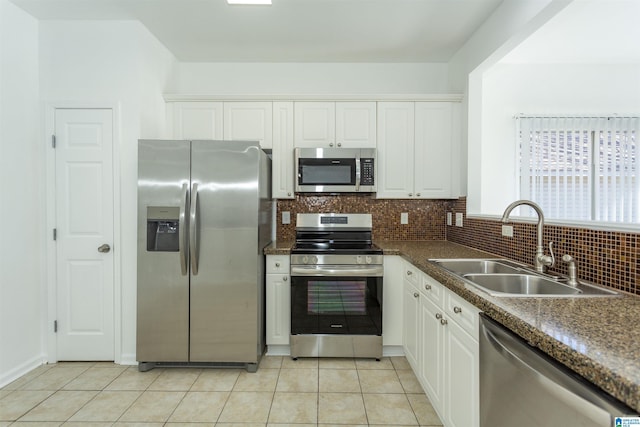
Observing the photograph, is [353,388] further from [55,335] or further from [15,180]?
[15,180]

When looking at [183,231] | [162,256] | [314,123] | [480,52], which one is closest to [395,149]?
[314,123]

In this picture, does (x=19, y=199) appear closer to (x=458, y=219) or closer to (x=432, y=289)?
(x=432, y=289)

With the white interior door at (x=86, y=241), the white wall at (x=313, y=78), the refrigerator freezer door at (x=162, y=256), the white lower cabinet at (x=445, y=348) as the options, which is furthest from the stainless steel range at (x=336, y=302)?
the white wall at (x=313, y=78)

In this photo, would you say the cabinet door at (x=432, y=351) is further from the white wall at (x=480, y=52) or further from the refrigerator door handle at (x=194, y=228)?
the refrigerator door handle at (x=194, y=228)

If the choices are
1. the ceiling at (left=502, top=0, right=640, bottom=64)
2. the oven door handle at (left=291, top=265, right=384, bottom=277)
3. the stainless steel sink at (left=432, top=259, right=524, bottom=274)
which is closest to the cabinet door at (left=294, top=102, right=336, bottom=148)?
the oven door handle at (left=291, top=265, right=384, bottom=277)

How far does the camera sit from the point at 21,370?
2.41 metres

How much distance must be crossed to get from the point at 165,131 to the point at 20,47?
1119 millimetres

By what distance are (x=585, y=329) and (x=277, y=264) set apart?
2.10 m

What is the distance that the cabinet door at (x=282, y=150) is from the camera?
3.03 m

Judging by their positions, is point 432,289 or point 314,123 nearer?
point 432,289

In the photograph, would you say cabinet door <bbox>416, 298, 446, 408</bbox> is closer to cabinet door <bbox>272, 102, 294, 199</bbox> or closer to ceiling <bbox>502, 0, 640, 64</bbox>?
cabinet door <bbox>272, 102, 294, 199</bbox>

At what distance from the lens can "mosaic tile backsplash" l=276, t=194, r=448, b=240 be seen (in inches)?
130

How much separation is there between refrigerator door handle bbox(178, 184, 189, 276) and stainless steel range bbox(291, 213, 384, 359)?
0.83 m

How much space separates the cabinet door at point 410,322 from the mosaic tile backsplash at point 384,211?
32.6 inches
